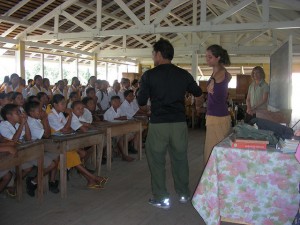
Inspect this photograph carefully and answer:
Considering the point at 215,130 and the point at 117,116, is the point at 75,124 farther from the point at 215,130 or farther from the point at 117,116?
the point at 215,130

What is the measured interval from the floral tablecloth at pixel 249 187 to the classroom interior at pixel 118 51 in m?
0.76

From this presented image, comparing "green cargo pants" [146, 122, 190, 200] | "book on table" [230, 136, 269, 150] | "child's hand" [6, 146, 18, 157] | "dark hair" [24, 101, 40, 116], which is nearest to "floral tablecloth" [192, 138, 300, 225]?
"book on table" [230, 136, 269, 150]

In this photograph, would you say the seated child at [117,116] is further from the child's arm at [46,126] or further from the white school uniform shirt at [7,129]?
the white school uniform shirt at [7,129]

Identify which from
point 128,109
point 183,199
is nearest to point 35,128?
point 183,199

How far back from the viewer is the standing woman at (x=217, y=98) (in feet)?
10.9

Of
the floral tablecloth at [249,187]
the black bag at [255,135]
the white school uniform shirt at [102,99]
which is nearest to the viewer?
the floral tablecloth at [249,187]

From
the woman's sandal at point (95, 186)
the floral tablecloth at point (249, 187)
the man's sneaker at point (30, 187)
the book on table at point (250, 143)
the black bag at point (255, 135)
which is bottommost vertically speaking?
the woman's sandal at point (95, 186)

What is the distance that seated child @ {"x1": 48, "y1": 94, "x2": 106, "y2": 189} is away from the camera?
4.18 m

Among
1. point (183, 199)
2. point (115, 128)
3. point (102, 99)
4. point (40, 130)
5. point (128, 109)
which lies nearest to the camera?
point (183, 199)

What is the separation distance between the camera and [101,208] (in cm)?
361

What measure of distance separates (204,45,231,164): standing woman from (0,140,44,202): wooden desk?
5.45ft

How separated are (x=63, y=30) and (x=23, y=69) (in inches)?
76.0

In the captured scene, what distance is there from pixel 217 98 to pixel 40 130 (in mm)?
1949

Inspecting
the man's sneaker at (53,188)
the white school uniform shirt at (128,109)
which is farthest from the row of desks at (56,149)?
the white school uniform shirt at (128,109)
